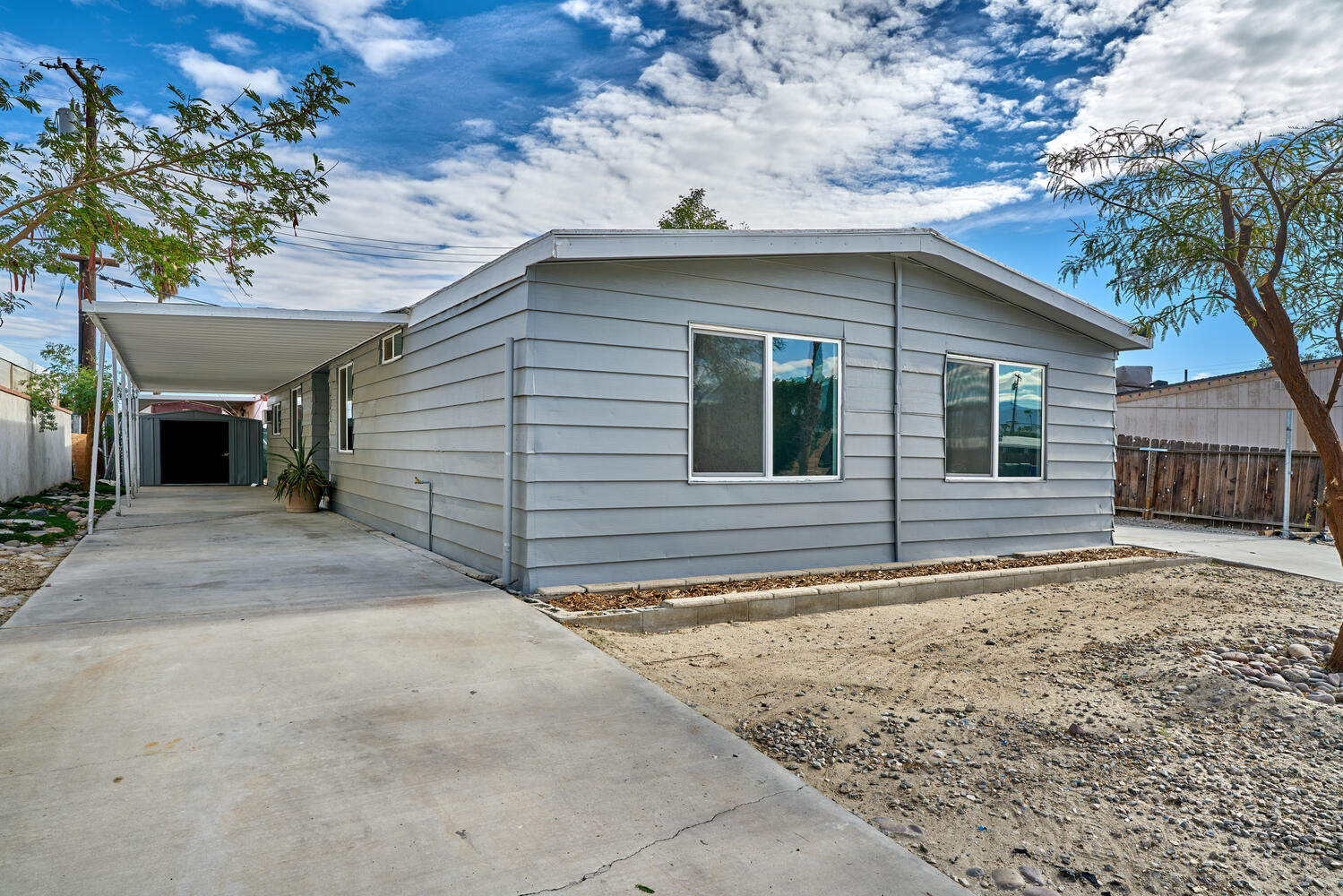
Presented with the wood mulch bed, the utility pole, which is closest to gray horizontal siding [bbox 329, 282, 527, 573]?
the wood mulch bed

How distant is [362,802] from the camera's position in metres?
2.19

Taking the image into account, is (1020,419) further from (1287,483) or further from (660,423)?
(1287,483)

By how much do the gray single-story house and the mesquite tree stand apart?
6.85 feet

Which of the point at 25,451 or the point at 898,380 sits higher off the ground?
the point at 898,380

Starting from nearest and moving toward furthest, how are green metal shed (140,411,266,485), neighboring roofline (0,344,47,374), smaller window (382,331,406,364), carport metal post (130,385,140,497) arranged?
1. smaller window (382,331,406,364)
2. carport metal post (130,385,140,497)
3. neighboring roofline (0,344,47,374)
4. green metal shed (140,411,266,485)

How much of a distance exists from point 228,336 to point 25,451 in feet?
20.3

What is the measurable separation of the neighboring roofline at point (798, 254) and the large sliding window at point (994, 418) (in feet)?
2.43

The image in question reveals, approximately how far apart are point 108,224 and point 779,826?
5591 millimetres

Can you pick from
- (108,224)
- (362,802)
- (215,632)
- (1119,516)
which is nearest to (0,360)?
(108,224)

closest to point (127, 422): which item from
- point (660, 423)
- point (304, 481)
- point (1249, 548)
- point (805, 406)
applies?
point (304, 481)

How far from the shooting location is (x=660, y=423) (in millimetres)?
5395

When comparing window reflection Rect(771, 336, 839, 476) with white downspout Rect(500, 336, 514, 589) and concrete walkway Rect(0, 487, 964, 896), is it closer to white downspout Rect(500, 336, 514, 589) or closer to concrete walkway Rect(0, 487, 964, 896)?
white downspout Rect(500, 336, 514, 589)

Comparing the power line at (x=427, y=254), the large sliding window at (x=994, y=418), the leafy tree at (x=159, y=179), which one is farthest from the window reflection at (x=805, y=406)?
the power line at (x=427, y=254)

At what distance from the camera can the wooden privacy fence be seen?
11.0m
